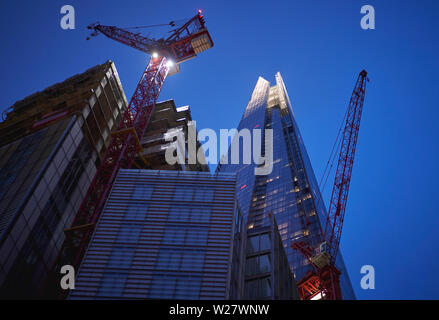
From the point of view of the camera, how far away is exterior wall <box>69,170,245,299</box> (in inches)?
1827

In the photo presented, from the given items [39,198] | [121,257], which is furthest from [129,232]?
[39,198]

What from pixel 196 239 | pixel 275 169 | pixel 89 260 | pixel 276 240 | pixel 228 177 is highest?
pixel 275 169

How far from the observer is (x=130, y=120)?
82.0 meters

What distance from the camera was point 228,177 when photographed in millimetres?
60594

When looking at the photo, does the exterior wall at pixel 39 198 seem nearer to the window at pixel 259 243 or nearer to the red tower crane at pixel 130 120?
the red tower crane at pixel 130 120

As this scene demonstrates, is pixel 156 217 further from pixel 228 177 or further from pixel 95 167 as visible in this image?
pixel 95 167

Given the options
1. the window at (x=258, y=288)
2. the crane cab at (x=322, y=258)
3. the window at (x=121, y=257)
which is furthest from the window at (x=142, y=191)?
the crane cab at (x=322, y=258)

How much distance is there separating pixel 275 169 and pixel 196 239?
415ft

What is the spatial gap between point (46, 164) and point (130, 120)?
882 inches

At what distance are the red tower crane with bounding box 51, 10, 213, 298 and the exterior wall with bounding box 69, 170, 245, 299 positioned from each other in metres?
7.52
